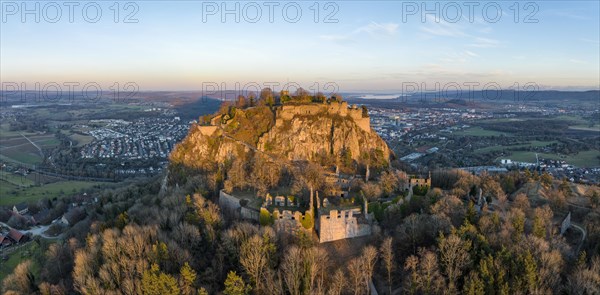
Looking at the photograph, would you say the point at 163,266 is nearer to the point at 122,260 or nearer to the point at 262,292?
the point at 122,260

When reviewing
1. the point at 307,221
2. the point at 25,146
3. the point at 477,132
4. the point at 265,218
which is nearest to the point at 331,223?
the point at 307,221

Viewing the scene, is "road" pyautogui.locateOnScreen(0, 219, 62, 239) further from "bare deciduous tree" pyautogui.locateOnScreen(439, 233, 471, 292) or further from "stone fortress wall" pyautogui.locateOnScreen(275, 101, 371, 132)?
"bare deciduous tree" pyautogui.locateOnScreen(439, 233, 471, 292)

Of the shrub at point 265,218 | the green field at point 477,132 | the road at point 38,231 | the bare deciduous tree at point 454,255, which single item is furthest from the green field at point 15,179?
the green field at point 477,132

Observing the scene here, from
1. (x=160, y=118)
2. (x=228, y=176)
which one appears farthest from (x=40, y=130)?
(x=228, y=176)

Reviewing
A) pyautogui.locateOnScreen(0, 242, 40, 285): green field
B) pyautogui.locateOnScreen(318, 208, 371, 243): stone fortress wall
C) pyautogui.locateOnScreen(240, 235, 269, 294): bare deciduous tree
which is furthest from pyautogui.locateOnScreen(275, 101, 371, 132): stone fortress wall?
pyautogui.locateOnScreen(0, 242, 40, 285): green field

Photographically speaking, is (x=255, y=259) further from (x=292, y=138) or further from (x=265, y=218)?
(x=292, y=138)

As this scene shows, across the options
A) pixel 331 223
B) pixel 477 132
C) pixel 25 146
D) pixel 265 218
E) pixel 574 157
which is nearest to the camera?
pixel 331 223

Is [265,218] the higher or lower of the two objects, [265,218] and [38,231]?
the higher

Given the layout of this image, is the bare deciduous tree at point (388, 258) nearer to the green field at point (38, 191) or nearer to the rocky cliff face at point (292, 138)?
the rocky cliff face at point (292, 138)
